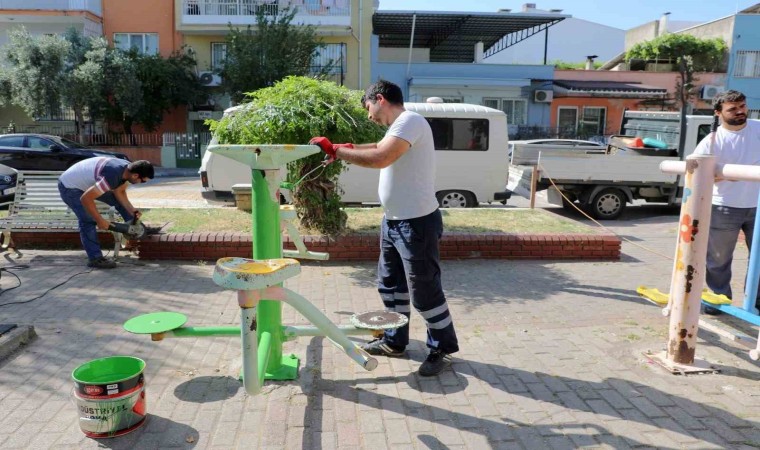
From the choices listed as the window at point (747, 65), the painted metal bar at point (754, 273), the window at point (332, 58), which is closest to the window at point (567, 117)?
the window at point (747, 65)

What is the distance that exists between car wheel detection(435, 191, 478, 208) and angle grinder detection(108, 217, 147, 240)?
6.11 meters

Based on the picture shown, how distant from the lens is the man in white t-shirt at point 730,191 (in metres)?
4.71

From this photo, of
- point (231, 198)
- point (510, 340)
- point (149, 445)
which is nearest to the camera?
point (149, 445)

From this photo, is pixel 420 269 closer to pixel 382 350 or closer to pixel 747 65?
pixel 382 350

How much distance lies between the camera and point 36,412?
10.8 ft

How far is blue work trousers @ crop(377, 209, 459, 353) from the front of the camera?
3.69 meters

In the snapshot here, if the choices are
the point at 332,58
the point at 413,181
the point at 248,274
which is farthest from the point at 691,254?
the point at 332,58

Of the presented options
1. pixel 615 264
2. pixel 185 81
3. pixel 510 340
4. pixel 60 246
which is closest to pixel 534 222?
pixel 615 264

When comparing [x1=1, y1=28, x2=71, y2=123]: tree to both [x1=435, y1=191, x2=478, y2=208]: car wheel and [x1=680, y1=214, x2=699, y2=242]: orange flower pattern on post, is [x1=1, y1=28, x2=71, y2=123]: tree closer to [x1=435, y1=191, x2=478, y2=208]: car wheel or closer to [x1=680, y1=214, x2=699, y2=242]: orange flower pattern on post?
[x1=435, y1=191, x2=478, y2=208]: car wheel

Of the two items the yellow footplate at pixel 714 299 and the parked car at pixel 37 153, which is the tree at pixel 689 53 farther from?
the yellow footplate at pixel 714 299

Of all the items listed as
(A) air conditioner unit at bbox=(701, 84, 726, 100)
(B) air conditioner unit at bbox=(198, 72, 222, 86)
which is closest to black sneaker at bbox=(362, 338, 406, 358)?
(B) air conditioner unit at bbox=(198, 72, 222, 86)

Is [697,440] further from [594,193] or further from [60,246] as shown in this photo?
[594,193]

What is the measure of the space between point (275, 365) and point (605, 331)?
269 centimetres

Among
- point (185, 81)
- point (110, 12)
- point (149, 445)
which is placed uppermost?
point (110, 12)
